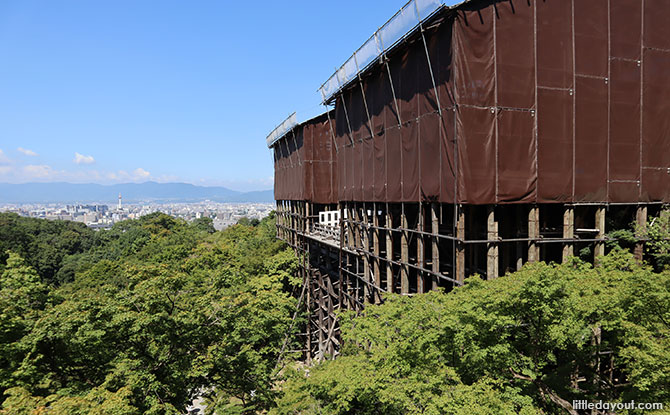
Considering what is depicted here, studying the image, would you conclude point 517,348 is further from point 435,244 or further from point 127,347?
point 127,347

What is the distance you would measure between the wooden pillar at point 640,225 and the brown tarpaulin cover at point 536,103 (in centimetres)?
55

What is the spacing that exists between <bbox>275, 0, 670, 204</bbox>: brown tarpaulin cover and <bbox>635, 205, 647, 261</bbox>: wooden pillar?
21.6 inches

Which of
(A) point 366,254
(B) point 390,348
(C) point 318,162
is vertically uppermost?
(C) point 318,162

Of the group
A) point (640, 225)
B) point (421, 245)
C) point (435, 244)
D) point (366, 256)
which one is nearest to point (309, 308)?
point (366, 256)

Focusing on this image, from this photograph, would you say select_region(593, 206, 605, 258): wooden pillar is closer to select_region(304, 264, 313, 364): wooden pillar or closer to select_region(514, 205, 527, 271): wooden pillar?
select_region(514, 205, 527, 271): wooden pillar

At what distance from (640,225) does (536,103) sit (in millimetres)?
8274

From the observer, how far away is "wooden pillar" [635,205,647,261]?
16703 mm

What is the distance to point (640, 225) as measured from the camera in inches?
676

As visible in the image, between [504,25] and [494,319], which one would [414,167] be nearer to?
[504,25]

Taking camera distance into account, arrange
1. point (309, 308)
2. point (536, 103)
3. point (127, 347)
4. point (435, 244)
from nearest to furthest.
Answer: point (127, 347), point (536, 103), point (435, 244), point (309, 308)

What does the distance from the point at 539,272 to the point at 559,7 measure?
12220mm

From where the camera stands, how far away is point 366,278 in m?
22.9

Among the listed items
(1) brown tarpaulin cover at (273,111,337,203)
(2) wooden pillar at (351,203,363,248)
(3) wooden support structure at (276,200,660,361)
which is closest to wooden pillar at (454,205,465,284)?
(3) wooden support structure at (276,200,660,361)

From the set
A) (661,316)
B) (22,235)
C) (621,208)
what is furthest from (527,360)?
(22,235)
